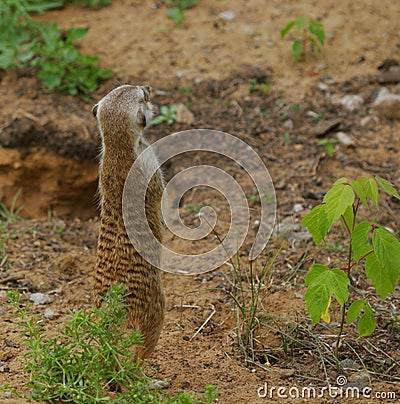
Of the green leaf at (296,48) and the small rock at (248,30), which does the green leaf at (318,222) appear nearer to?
the green leaf at (296,48)

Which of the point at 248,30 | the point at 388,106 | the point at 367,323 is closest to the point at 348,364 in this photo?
the point at 367,323

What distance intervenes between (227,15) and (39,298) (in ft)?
14.3

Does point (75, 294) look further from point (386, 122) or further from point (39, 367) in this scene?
point (386, 122)

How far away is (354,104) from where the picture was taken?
20.8 feet

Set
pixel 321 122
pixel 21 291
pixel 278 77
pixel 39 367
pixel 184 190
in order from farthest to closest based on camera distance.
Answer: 1. pixel 278 77
2. pixel 321 122
3. pixel 184 190
4. pixel 21 291
5. pixel 39 367

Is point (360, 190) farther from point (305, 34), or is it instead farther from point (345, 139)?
point (305, 34)

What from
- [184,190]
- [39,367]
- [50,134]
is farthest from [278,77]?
[39,367]

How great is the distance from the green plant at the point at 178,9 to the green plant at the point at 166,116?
4.88ft

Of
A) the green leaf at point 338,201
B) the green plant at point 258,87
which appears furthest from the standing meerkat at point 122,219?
the green plant at point 258,87

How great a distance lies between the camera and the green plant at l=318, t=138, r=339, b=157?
19.0 ft

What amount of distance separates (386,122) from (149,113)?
2849 millimetres

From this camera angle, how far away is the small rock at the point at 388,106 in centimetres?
614

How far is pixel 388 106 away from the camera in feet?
20.2

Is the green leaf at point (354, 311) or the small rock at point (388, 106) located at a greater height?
the small rock at point (388, 106)
